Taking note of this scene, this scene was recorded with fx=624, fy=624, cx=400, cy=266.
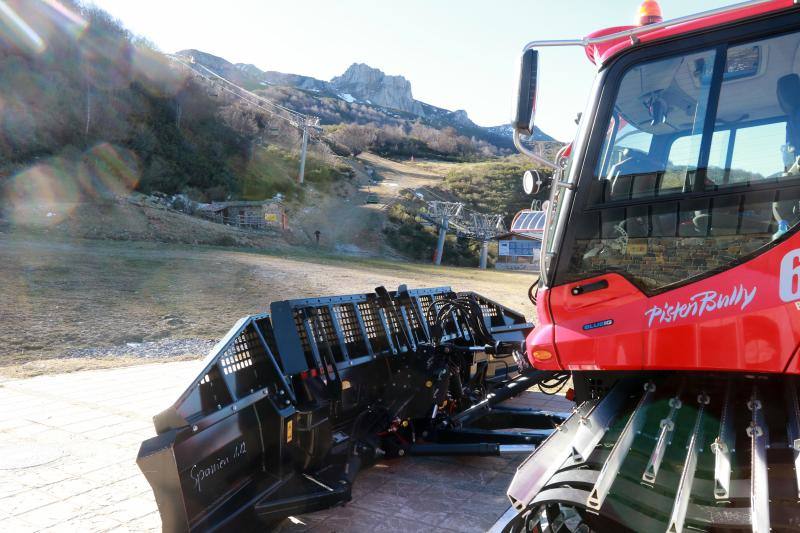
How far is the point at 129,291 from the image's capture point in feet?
49.3

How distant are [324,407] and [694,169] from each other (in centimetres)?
285

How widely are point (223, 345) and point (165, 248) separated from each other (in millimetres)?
20073

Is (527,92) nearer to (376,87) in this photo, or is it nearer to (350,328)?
(350,328)

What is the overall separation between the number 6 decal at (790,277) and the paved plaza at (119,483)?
2493mm

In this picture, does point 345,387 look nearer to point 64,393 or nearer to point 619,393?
point 619,393

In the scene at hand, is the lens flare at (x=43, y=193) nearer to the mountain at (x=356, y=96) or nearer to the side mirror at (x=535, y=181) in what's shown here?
the side mirror at (x=535, y=181)

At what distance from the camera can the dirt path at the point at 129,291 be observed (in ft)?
35.3

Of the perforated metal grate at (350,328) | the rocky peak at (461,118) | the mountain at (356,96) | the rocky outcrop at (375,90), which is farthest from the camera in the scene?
the rocky peak at (461,118)

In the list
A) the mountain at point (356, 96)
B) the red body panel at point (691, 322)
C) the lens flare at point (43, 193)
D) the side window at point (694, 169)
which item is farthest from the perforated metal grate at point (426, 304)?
the mountain at point (356, 96)

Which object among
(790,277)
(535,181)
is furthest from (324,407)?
(790,277)

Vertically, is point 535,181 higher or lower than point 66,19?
lower

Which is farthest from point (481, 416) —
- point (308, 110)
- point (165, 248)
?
point (308, 110)

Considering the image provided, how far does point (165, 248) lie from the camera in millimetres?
22625

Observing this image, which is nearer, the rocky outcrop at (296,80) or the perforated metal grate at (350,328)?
the perforated metal grate at (350,328)
